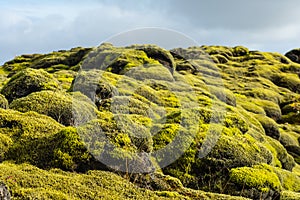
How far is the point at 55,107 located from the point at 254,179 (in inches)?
371

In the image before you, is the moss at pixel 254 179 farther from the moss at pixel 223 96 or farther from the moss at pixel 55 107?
the moss at pixel 223 96

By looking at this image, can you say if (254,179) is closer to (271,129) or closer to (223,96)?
(271,129)

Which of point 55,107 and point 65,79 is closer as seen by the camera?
point 55,107

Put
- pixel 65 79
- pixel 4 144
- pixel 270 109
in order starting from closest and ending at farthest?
pixel 4 144 < pixel 65 79 < pixel 270 109

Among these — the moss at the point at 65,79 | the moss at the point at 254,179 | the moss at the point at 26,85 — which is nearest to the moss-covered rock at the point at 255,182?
the moss at the point at 254,179

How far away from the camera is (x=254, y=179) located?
14.0 meters

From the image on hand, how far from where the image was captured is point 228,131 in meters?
19.6

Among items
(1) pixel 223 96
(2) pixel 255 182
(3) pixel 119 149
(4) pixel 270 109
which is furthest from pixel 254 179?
(4) pixel 270 109

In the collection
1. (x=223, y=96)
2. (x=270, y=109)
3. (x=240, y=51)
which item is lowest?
(x=270, y=109)

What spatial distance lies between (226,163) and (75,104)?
25.8 ft

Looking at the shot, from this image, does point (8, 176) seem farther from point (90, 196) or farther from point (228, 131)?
point (228, 131)

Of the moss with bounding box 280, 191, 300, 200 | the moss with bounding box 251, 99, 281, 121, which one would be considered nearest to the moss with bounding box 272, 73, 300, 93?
the moss with bounding box 251, 99, 281, 121

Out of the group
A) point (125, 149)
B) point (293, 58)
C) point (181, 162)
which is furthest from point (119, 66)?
point (293, 58)

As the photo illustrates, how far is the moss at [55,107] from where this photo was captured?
16516 mm
